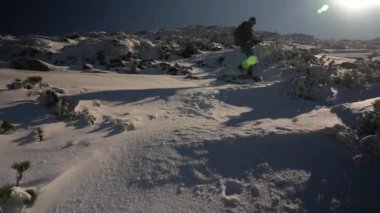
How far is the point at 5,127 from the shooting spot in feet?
19.6

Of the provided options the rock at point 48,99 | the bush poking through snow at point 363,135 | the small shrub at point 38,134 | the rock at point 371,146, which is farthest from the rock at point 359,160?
the rock at point 48,99

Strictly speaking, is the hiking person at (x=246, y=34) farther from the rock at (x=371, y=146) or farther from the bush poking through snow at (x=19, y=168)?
the bush poking through snow at (x=19, y=168)

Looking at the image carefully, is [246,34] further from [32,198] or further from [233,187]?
[32,198]

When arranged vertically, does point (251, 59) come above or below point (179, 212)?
above

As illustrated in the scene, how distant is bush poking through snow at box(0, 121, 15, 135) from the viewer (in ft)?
19.3

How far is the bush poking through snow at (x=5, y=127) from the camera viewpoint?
19.3ft

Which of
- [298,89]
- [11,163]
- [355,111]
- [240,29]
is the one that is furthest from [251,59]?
[11,163]

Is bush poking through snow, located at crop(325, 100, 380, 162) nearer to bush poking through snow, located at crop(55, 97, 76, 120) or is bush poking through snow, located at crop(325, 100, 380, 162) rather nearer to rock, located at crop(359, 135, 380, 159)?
rock, located at crop(359, 135, 380, 159)

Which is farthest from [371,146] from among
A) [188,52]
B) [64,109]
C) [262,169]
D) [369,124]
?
[188,52]

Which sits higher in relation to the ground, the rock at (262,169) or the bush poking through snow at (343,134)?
the bush poking through snow at (343,134)

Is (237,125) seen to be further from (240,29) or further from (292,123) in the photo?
(240,29)

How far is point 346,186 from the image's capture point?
15.8ft

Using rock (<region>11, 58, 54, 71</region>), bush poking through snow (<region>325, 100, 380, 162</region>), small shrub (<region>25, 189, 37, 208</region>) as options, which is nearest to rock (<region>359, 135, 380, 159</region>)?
bush poking through snow (<region>325, 100, 380, 162</region>)

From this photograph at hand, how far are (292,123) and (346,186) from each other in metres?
1.84
